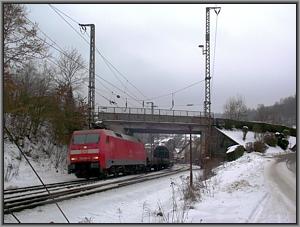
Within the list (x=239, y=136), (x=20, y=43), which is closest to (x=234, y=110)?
(x=239, y=136)

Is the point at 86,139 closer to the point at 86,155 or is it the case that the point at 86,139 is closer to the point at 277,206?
the point at 86,155

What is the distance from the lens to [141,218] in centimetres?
1266

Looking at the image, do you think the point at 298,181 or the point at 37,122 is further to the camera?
the point at 37,122

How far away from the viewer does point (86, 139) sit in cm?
2842

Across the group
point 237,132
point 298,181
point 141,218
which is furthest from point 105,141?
point 237,132

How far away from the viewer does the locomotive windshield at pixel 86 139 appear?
28125mm

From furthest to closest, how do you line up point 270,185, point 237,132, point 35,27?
point 237,132, point 35,27, point 270,185

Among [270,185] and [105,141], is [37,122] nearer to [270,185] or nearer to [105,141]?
[105,141]

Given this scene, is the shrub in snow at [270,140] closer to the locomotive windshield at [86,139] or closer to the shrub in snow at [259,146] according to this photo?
the shrub in snow at [259,146]

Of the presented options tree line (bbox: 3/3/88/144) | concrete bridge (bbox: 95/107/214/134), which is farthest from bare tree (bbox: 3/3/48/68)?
concrete bridge (bbox: 95/107/214/134)

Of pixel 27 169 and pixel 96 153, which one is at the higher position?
pixel 96 153

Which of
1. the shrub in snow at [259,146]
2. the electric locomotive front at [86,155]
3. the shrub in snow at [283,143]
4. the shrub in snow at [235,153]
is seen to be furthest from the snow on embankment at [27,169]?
the shrub in snow at [283,143]

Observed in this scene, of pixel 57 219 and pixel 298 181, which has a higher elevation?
pixel 298 181

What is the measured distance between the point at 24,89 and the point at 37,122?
17.9 feet
